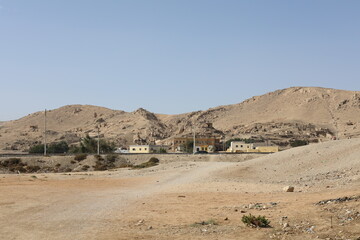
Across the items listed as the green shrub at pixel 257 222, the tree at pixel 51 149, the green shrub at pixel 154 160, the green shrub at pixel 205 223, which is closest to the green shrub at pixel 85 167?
the green shrub at pixel 154 160

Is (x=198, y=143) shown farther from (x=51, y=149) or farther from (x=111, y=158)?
(x=111, y=158)

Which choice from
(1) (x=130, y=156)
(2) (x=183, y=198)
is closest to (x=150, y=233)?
(2) (x=183, y=198)

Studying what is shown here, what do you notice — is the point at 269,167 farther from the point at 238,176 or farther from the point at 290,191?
the point at 290,191

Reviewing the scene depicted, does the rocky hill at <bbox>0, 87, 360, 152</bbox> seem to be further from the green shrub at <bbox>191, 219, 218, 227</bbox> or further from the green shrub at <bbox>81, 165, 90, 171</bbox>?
the green shrub at <bbox>191, 219, 218, 227</bbox>

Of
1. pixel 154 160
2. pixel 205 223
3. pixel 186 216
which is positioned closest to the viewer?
pixel 205 223

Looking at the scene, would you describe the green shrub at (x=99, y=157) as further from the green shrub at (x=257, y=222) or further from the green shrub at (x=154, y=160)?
the green shrub at (x=257, y=222)

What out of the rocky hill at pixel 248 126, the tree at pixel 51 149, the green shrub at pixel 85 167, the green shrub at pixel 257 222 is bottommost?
the green shrub at pixel 85 167

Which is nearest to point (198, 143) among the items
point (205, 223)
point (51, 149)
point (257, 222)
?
point (51, 149)

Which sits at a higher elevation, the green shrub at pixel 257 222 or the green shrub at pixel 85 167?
the green shrub at pixel 257 222

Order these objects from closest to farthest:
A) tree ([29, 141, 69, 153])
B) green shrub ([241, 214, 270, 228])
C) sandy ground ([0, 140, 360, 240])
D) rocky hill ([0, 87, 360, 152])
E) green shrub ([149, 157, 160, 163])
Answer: sandy ground ([0, 140, 360, 240]) < green shrub ([241, 214, 270, 228]) < green shrub ([149, 157, 160, 163]) < tree ([29, 141, 69, 153]) < rocky hill ([0, 87, 360, 152])

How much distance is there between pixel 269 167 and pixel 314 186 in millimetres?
13166

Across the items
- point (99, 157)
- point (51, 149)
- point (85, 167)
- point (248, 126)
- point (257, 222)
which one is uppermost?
point (248, 126)

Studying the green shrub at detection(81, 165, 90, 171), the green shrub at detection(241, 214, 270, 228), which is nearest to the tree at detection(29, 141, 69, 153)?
the green shrub at detection(81, 165, 90, 171)

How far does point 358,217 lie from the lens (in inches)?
485
